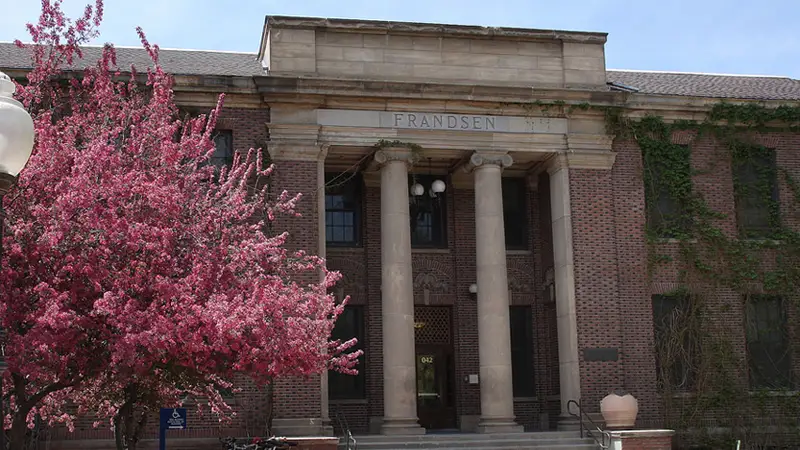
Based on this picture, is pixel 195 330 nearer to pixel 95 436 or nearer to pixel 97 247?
pixel 97 247

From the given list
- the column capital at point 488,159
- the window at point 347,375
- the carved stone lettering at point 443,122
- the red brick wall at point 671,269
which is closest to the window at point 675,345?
the red brick wall at point 671,269

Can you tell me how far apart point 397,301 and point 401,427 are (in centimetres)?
277

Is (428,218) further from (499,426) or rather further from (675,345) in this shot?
(675,345)

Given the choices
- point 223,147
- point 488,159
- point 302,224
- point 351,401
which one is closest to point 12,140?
point 302,224

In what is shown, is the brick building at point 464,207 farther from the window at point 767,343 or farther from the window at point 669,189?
the window at point 669,189

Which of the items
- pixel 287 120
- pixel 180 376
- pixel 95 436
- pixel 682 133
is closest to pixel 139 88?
pixel 287 120

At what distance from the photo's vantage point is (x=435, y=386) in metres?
26.0

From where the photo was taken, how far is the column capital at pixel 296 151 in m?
22.9

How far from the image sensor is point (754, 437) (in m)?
23.9

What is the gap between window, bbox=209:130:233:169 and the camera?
23328mm

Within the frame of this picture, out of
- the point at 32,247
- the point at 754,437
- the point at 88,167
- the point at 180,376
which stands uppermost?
the point at 88,167

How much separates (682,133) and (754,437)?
748 cm

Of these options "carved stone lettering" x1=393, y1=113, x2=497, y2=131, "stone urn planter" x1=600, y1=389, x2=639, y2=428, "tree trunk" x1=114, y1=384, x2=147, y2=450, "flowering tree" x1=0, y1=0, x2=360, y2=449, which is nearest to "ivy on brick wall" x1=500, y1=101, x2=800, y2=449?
"carved stone lettering" x1=393, y1=113, x2=497, y2=131

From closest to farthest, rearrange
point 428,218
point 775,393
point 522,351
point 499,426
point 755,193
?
1. point 499,426
2. point 775,393
3. point 755,193
4. point 522,351
5. point 428,218
